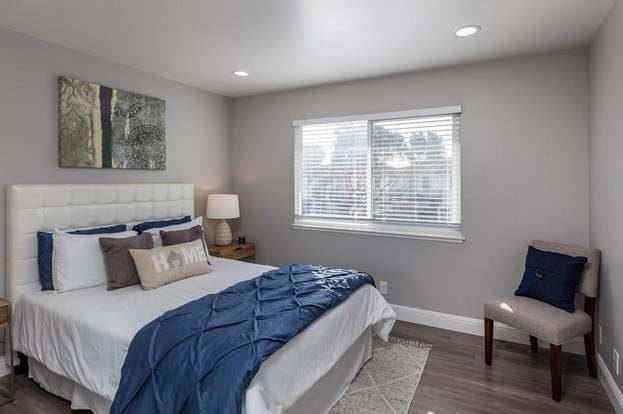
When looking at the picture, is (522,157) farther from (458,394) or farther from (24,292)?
(24,292)

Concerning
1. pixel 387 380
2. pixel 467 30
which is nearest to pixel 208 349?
pixel 387 380

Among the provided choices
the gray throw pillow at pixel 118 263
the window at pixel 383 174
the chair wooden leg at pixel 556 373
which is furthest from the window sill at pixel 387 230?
the gray throw pillow at pixel 118 263

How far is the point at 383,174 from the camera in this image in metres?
3.78

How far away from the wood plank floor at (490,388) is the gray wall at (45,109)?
961 mm

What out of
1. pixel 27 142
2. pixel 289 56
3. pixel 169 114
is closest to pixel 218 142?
pixel 169 114

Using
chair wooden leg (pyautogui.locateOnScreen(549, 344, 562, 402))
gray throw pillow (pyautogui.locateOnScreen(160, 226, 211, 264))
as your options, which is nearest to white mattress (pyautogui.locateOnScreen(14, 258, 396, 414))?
gray throw pillow (pyautogui.locateOnScreen(160, 226, 211, 264))

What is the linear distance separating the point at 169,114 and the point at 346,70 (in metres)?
1.94

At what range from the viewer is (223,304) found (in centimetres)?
218

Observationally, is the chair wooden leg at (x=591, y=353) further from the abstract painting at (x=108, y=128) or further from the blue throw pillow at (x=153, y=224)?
the abstract painting at (x=108, y=128)

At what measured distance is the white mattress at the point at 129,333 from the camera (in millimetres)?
1771

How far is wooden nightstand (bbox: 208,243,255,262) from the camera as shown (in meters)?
4.06

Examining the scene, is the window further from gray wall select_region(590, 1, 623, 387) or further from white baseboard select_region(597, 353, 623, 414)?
white baseboard select_region(597, 353, 623, 414)

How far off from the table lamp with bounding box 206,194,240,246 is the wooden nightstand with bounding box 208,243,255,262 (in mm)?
109

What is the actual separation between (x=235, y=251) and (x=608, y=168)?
348 centimetres
